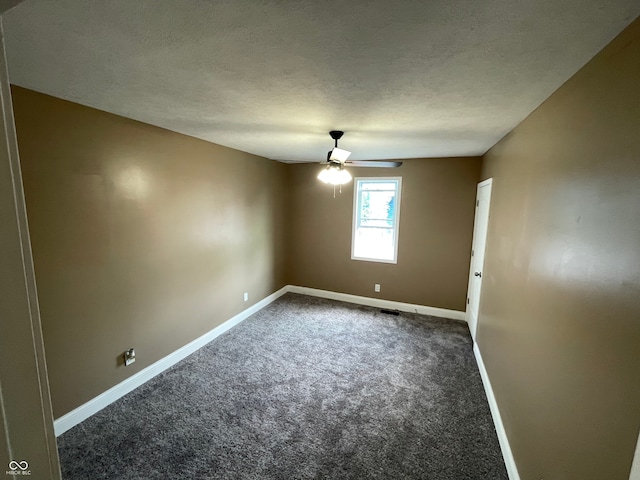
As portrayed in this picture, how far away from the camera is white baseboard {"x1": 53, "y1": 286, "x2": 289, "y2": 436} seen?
2.16 meters

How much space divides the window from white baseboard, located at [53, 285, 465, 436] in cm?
77

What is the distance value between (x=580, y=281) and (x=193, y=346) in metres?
3.48

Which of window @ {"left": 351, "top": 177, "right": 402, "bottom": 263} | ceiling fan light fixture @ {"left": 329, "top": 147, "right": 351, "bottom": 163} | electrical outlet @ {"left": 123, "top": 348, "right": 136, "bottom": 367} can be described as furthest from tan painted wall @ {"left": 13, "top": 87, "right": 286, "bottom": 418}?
window @ {"left": 351, "top": 177, "right": 402, "bottom": 263}

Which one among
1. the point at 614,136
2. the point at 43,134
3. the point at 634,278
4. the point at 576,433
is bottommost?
the point at 576,433

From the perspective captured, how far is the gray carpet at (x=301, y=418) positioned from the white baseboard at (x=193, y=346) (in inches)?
3.2

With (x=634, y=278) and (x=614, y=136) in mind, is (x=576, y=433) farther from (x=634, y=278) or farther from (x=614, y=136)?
(x=614, y=136)

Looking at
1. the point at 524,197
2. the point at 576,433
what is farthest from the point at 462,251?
the point at 576,433

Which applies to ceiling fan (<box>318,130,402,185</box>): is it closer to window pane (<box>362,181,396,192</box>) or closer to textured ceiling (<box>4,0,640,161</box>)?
textured ceiling (<box>4,0,640,161</box>)

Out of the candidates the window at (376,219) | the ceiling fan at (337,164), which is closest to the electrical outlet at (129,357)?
the ceiling fan at (337,164)

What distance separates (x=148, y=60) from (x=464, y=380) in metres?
3.55

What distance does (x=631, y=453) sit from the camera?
909 millimetres

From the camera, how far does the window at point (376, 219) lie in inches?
178

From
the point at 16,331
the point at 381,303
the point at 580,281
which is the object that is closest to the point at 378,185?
the point at 381,303

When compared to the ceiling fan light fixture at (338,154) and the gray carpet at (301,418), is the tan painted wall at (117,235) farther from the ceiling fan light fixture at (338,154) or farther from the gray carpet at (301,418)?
the ceiling fan light fixture at (338,154)
